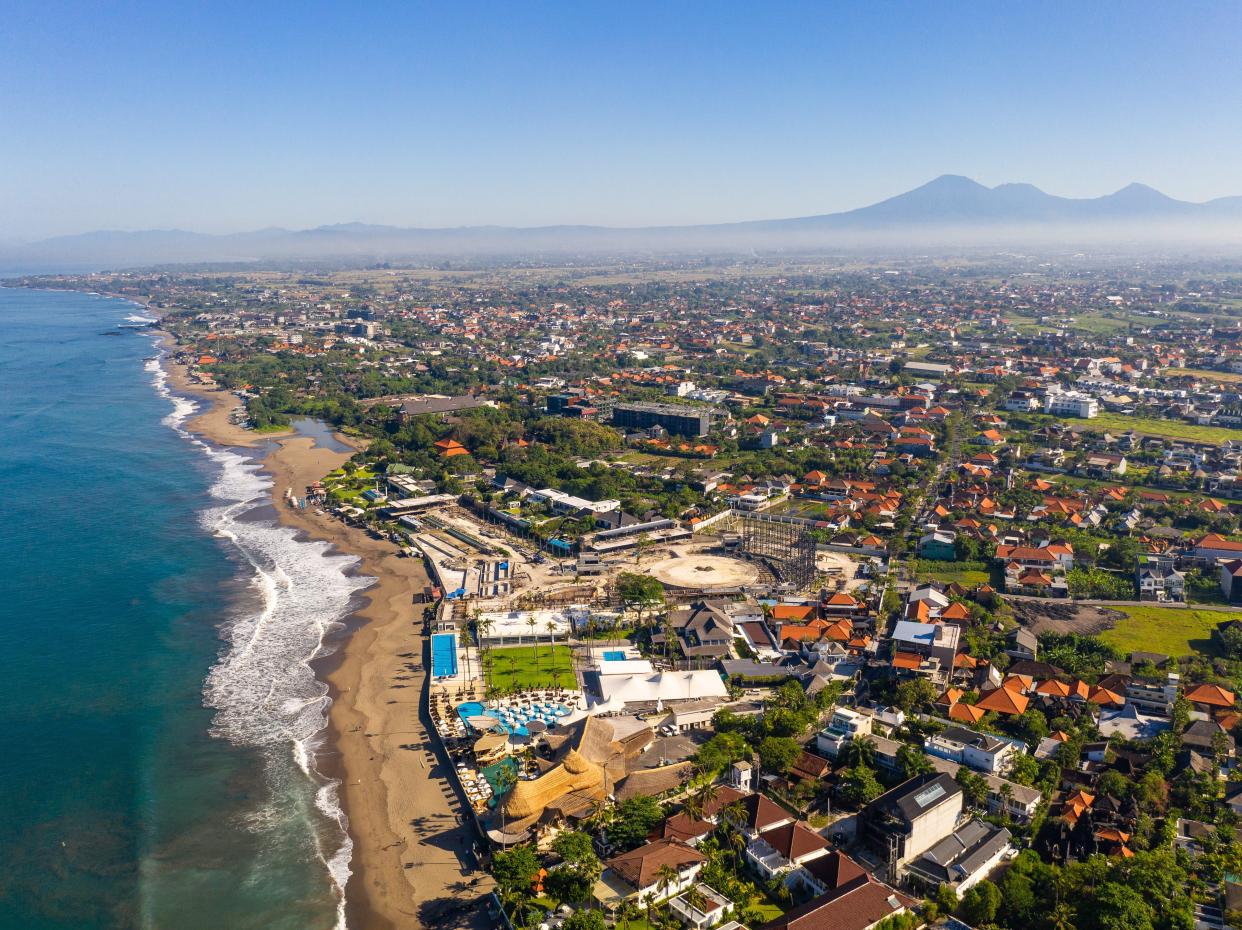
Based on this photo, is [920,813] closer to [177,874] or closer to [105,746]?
[177,874]

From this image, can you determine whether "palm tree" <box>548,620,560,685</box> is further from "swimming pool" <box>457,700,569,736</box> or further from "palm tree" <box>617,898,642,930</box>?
"palm tree" <box>617,898,642,930</box>

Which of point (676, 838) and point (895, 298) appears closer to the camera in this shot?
point (676, 838)

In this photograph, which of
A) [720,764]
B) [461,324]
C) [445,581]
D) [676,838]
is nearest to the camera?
[676,838]

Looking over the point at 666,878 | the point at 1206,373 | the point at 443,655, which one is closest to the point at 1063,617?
the point at 666,878

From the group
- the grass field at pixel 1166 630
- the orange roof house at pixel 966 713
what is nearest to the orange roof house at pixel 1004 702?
the orange roof house at pixel 966 713

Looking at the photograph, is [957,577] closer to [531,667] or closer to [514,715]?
[531,667]

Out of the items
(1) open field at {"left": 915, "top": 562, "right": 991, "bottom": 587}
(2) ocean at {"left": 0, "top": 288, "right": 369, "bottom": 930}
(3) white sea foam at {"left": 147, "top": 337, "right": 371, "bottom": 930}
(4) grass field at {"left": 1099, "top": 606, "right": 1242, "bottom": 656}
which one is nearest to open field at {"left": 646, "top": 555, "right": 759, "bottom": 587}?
(1) open field at {"left": 915, "top": 562, "right": 991, "bottom": 587}

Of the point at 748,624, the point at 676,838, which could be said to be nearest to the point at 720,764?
the point at 676,838
